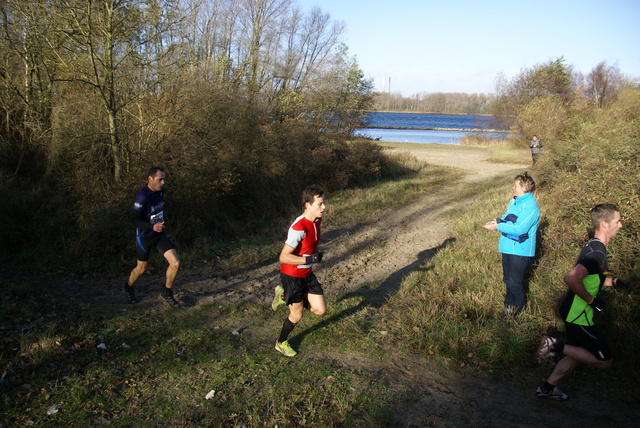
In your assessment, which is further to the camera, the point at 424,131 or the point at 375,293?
the point at 424,131

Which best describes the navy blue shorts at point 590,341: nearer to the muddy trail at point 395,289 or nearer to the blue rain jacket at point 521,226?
the muddy trail at point 395,289

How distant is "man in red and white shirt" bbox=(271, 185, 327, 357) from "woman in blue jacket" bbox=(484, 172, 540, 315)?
7.59 ft

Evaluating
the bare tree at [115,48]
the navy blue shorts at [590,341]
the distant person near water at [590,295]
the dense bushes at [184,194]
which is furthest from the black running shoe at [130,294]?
the navy blue shorts at [590,341]

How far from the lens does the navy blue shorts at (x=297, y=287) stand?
14.7 ft

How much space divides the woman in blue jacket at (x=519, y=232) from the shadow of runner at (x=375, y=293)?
1.87m

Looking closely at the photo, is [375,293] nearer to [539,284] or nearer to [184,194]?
[539,284]

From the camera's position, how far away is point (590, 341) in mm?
3736

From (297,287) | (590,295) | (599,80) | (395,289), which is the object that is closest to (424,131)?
(599,80)

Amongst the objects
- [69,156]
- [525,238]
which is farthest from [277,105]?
[525,238]

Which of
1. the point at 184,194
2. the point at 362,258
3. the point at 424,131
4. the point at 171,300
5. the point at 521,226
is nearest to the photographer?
the point at 521,226

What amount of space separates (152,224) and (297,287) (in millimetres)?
2404

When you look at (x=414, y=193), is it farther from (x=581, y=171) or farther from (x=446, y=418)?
(x=446, y=418)

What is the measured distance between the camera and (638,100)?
31.1 feet

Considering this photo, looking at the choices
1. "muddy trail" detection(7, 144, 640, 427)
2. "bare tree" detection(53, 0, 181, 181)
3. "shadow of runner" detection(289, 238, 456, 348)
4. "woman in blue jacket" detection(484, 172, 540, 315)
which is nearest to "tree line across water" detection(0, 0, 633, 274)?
"bare tree" detection(53, 0, 181, 181)
